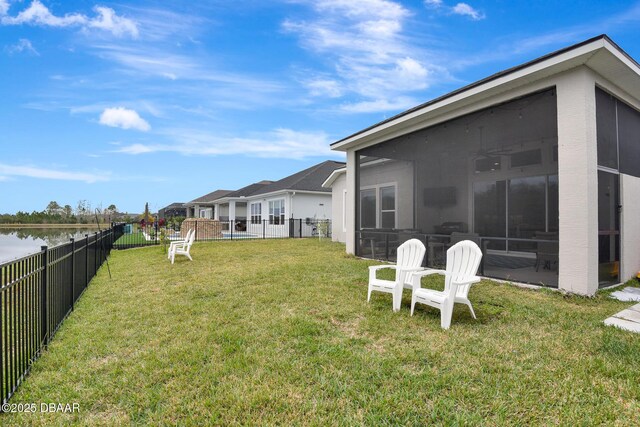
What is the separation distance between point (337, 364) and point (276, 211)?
1977cm

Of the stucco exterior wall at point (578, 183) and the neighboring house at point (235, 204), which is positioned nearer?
the stucco exterior wall at point (578, 183)

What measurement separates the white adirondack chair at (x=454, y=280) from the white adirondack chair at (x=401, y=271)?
18cm

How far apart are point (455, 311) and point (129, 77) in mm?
12896

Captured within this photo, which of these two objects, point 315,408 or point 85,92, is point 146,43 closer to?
point 85,92

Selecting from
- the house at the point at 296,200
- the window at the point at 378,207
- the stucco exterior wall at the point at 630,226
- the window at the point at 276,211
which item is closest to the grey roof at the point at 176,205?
the house at the point at 296,200

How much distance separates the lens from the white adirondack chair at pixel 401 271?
14.9 ft

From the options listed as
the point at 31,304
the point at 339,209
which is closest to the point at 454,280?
the point at 31,304

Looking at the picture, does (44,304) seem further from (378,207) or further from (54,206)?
(54,206)

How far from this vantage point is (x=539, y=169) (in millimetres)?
6121

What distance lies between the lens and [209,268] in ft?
28.1

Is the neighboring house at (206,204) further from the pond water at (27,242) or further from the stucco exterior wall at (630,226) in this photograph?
the stucco exterior wall at (630,226)

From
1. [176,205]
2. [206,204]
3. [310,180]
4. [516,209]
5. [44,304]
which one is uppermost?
[310,180]

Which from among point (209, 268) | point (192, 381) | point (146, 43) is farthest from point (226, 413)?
point (146, 43)

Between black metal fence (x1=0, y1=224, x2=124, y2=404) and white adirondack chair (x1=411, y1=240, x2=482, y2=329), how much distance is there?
13.3 feet
